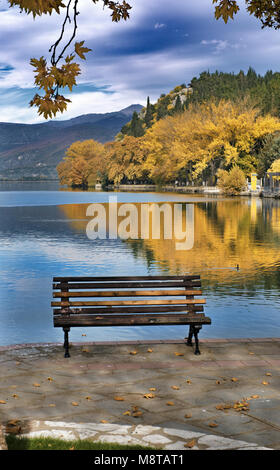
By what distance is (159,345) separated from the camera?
28.7 ft

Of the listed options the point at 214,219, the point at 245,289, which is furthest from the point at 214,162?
the point at 245,289

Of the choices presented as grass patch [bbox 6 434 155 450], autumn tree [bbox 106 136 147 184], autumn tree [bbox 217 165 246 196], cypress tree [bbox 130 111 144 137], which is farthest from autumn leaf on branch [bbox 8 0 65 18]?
cypress tree [bbox 130 111 144 137]

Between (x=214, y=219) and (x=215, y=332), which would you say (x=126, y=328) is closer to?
(x=215, y=332)

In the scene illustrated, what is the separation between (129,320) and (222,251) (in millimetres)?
14997

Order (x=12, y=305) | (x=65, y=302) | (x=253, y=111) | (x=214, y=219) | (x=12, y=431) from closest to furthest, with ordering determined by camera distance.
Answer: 1. (x=12, y=431)
2. (x=65, y=302)
3. (x=12, y=305)
4. (x=214, y=219)
5. (x=253, y=111)

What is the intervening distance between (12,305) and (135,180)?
376 ft

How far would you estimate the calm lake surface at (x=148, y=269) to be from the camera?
11.6 metres

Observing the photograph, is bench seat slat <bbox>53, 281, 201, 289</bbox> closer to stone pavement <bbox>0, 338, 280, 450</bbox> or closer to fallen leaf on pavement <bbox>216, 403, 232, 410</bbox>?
stone pavement <bbox>0, 338, 280, 450</bbox>

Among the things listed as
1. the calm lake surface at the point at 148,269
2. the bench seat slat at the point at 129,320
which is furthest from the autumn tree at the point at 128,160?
the bench seat slat at the point at 129,320

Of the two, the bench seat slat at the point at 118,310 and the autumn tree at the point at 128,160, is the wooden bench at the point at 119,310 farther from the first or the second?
the autumn tree at the point at 128,160

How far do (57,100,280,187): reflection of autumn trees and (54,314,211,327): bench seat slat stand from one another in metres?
74.9

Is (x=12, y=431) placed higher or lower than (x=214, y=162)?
lower

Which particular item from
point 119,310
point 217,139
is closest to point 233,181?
point 217,139

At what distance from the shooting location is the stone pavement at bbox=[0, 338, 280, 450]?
5594 mm
